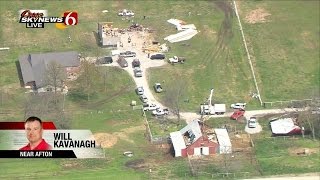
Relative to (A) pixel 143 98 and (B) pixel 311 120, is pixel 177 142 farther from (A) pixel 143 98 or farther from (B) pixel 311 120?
(B) pixel 311 120

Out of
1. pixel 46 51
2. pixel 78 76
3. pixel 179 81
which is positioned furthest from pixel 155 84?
pixel 46 51

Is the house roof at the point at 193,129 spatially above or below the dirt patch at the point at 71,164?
above

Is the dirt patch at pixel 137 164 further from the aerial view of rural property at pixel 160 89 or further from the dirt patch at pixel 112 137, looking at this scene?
the dirt patch at pixel 112 137

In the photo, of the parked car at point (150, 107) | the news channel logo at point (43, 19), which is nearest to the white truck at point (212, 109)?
the parked car at point (150, 107)

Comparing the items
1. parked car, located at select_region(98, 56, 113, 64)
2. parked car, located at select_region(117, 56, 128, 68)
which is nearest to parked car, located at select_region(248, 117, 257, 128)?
parked car, located at select_region(117, 56, 128, 68)

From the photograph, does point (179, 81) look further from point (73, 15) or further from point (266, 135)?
point (73, 15)

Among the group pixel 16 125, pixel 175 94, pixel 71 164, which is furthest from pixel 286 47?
pixel 16 125
